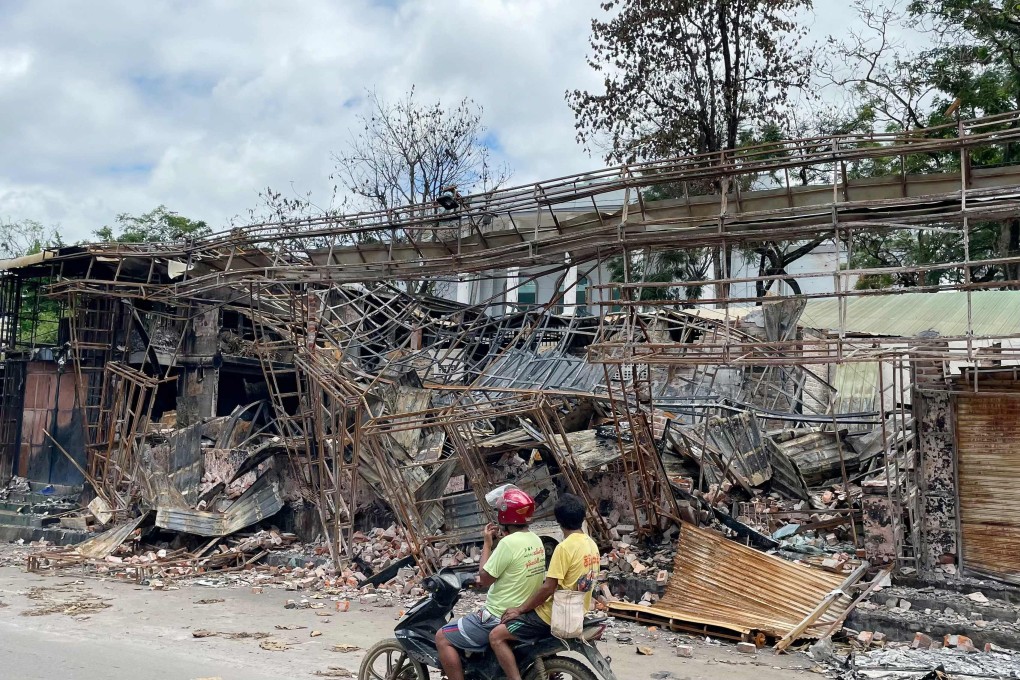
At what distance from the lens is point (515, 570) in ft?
17.7

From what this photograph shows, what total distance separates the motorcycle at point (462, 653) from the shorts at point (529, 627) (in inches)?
1.8

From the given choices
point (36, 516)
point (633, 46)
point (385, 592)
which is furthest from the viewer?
point (633, 46)

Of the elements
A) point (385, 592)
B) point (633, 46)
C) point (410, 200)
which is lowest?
point (385, 592)

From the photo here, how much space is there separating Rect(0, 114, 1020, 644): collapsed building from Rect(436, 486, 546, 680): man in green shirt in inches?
154

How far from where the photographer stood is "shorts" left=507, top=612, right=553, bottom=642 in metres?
5.35

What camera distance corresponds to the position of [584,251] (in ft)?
35.2

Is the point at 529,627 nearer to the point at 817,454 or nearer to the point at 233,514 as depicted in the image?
the point at 233,514

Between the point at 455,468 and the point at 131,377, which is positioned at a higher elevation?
the point at 131,377

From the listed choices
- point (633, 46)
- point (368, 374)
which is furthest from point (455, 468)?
point (633, 46)

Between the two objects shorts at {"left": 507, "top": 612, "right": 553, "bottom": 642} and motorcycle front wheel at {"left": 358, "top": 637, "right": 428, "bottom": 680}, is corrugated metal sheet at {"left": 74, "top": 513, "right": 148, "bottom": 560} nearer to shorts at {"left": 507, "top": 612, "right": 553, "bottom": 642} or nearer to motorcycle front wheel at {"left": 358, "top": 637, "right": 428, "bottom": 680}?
motorcycle front wheel at {"left": 358, "top": 637, "right": 428, "bottom": 680}

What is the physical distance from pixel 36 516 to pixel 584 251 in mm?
11510

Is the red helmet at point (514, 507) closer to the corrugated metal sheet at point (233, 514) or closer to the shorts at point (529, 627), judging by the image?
the shorts at point (529, 627)

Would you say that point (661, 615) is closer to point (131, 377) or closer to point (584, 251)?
point (584, 251)

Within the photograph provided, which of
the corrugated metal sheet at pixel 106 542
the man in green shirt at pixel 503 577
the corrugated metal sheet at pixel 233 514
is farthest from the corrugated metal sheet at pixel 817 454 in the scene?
the corrugated metal sheet at pixel 106 542
